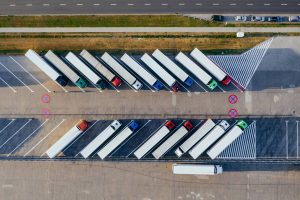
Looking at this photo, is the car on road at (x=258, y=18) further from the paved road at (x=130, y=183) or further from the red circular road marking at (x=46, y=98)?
the red circular road marking at (x=46, y=98)

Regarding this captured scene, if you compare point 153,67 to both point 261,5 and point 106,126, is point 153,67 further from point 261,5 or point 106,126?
point 261,5

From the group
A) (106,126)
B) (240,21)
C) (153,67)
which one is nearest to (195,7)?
(240,21)

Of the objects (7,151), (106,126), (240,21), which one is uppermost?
(240,21)

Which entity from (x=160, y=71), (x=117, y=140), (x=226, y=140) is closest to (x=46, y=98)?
(x=117, y=140)

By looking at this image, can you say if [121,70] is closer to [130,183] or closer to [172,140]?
[172,140]

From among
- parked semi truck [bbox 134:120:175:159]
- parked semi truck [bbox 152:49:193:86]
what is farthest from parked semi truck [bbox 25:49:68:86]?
parked semi truck [bbox 134:120:175:159]

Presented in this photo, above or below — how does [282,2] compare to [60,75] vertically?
above

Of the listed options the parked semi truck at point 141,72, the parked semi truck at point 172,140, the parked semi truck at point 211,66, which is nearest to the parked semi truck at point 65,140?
the parked semi truck at point 141,72
